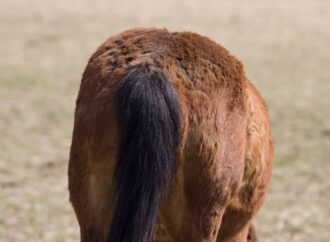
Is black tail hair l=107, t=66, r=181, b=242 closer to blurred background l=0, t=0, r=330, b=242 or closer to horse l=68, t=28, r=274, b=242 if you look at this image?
horse l=68, t=28, r=274, b=242

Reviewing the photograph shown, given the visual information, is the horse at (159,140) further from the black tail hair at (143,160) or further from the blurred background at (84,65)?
the blurred background at (84,65)

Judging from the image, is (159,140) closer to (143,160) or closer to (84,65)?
(143,160)

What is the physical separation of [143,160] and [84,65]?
987 centimetres

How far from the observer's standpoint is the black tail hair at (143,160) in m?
2.45

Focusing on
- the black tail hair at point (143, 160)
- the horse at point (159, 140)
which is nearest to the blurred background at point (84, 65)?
the horse at point (159, 140)

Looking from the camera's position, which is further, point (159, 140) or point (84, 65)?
point (84, 65)

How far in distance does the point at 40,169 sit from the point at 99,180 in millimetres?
4442

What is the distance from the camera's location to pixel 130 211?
2.46 meters

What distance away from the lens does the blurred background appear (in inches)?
235

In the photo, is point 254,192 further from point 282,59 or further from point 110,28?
point 110,28

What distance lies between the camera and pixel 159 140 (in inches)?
97.7

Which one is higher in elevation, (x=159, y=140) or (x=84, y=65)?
(x=159, y=140)

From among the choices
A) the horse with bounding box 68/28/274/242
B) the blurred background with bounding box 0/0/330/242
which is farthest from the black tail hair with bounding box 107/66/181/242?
the blurred background with bounding box 0/0/330/242

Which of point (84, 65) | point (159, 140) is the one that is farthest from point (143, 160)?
point (84, 65)
